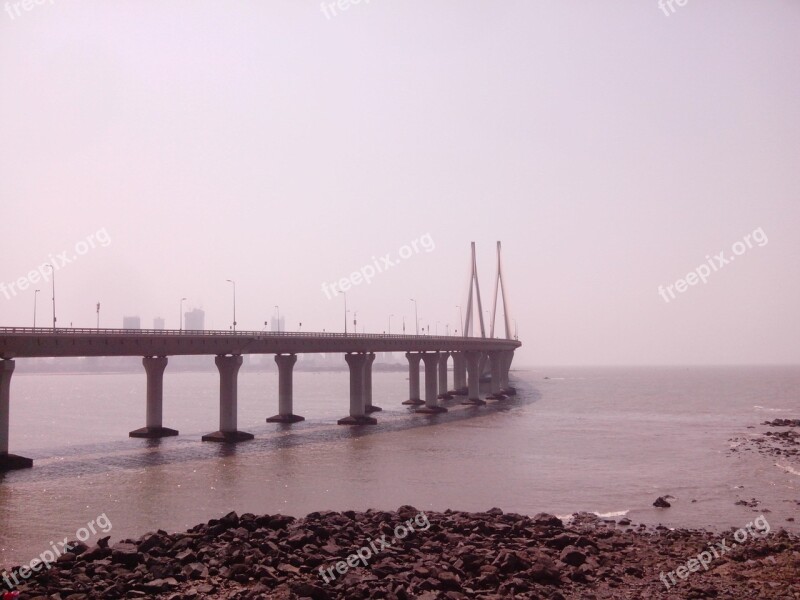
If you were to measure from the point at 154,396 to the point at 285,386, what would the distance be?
63.8 ft

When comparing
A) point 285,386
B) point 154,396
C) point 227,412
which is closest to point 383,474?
point 227,412

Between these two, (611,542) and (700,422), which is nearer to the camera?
(611,542)

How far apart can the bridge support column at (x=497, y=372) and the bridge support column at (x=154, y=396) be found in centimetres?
7678

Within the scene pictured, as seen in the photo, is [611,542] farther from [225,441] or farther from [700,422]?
[700,422]

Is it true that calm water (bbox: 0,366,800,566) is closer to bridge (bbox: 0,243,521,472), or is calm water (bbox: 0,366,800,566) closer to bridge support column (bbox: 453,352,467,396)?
bridge (bbox: 0,243,521,472)

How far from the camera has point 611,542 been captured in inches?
1078

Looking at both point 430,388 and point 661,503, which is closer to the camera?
point 661,503

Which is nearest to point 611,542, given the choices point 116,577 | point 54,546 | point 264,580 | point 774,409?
point 264,580

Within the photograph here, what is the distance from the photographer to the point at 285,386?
81.9 metres

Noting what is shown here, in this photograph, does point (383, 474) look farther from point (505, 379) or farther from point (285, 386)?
point (505, 379)

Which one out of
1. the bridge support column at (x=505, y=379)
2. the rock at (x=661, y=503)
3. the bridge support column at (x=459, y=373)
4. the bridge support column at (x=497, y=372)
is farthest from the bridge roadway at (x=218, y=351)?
the bridge support column at (x=505, y=379)

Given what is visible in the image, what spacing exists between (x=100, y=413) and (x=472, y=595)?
351ft

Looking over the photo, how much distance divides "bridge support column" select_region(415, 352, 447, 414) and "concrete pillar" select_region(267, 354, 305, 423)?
2293 centimetres

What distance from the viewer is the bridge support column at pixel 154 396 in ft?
207
